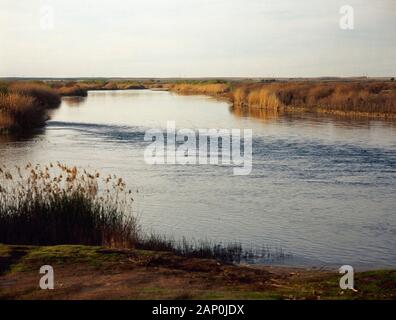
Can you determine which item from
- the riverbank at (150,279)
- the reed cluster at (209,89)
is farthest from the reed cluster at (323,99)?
the riverbank at (150,279)

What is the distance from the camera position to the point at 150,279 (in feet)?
26.0

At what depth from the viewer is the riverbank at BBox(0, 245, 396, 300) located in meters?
7.27

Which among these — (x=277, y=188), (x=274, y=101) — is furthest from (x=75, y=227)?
(x=274, y=101)

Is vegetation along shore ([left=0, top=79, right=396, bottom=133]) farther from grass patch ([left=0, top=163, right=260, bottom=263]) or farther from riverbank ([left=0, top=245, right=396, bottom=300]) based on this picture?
riverbank ([left=0, top=245, right=396, bottom=300])

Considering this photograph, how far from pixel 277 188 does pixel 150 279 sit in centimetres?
1003

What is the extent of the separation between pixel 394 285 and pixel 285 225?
19.7 feet

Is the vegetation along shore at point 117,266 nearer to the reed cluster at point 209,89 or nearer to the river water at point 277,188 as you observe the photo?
the river water at point 277,188

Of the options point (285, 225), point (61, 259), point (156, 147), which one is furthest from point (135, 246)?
point (156, 147)

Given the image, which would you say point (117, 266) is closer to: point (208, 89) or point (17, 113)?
point (17, 113)

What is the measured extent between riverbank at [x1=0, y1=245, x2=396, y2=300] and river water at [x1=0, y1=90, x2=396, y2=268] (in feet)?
8.76

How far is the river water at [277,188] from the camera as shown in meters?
12.4

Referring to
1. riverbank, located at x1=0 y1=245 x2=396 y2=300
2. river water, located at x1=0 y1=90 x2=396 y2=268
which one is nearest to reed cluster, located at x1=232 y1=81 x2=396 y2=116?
river water, located at x1=0 y1=90 x2=396 y2=268

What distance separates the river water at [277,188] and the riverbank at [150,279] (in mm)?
2670
